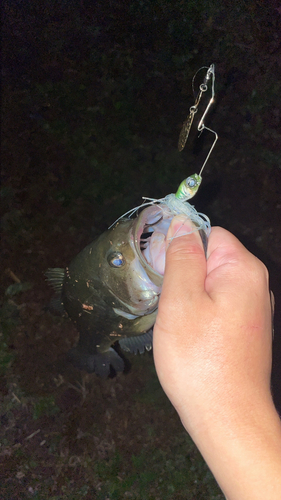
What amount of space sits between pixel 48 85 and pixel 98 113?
0.52m

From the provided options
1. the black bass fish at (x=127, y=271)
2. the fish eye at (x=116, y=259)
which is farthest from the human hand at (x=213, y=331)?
the fish eye at (x=116, y=259)

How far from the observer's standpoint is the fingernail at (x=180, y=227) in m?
1.31

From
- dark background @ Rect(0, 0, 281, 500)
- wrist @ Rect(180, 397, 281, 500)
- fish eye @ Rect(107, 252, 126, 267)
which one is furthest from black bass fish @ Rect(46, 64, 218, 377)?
dark background @ Rect(0, 0, 281, 500)

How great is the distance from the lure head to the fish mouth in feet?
0.42

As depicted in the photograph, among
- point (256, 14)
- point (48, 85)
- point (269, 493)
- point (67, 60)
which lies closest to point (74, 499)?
point (269, 493)

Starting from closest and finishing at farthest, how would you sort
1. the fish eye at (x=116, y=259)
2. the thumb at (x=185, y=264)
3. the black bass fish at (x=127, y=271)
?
the thumb at (x=185, y=264)
the black bass fish at (x=127, y=271)
the fish eye at (x=116, y=259)

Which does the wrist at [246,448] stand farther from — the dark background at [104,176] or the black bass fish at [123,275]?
the dark background at [104,176]

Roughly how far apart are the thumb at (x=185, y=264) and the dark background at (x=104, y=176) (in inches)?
64.8

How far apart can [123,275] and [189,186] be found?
1.87ft

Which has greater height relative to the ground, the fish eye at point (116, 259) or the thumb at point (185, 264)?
the thumb at point (185, 264)

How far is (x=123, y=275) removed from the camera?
157cm

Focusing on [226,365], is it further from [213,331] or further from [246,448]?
[246,448]

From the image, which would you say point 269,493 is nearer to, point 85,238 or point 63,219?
point 85,238

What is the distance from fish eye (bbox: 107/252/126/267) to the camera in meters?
1.54
